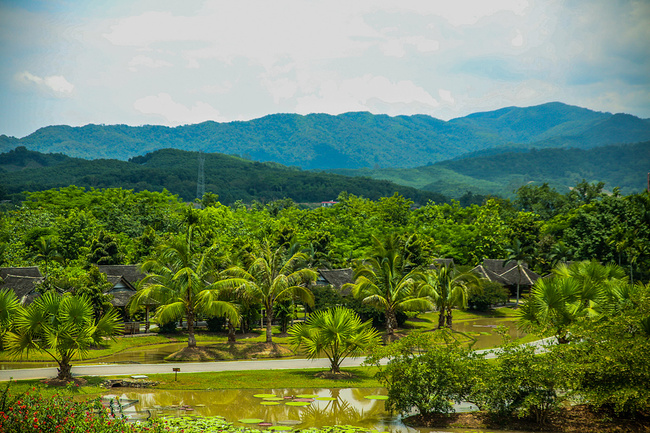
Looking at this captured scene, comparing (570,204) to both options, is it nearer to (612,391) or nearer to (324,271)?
(324,271)

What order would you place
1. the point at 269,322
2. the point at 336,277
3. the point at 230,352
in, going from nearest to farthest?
1. the point at 230,352
2. the point at 269,322
3. the point at 336,277

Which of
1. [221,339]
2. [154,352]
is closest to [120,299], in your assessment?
[221,339]

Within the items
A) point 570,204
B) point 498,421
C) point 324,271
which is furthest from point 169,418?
point 570,204

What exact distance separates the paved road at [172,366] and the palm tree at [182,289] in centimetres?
229

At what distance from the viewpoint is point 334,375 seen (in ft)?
82.3

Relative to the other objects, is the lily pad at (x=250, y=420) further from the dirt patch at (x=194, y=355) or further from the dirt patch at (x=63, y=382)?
the dirt patch at (x=194, y=355)

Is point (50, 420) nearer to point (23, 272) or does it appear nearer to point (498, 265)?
point (23, 272)

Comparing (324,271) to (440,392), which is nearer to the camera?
(440,392)

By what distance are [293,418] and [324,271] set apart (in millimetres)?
31192

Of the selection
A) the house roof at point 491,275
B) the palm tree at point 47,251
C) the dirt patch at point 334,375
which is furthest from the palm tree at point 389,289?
the palm tree at point 47,251

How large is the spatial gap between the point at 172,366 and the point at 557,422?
17.2m

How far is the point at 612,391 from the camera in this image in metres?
17.4

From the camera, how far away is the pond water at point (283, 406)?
1852 centimetres

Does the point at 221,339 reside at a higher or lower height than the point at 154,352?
lower
